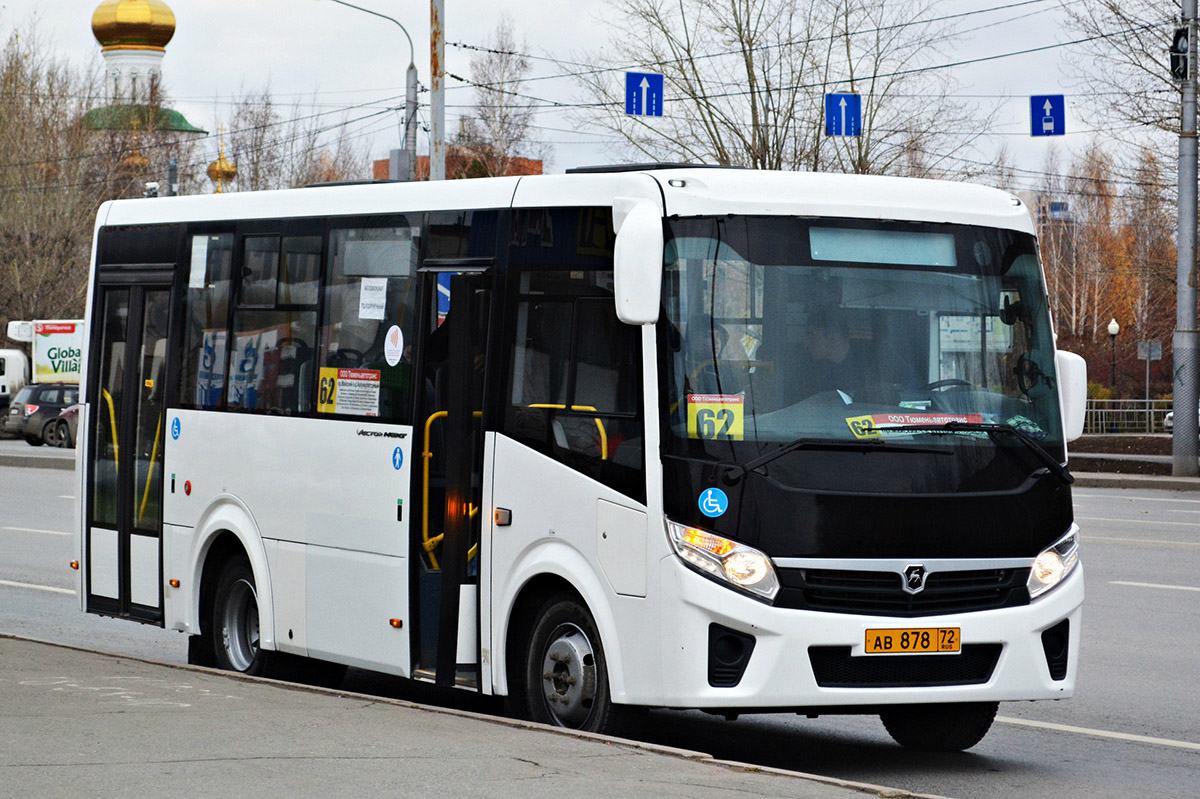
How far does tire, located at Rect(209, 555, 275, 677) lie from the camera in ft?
33.6

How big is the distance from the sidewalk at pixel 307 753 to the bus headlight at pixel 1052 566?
162 cm

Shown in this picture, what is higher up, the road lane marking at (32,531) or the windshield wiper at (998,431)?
the windshield wiper at (998,431)

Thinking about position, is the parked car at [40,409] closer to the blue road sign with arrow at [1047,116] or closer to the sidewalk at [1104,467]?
the sidewalk at [1104,467]

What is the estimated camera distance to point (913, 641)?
288 inches

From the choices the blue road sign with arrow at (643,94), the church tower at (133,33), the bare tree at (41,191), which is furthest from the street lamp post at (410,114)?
the church tower at (133,33)

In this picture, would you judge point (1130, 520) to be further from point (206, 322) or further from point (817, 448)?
point (817, 448)

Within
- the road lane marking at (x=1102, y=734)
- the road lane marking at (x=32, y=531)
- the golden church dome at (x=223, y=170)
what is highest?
the golden church dome at (x=223, y=170)

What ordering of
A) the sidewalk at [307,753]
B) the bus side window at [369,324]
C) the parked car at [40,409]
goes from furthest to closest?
the parked car at [40,409], the bus side window at [369,324], the sidewalk at [307,753]

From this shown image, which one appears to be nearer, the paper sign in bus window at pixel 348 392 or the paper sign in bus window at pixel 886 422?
the paper sign in bus window at pixel 886 422

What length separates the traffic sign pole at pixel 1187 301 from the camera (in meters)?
29.0

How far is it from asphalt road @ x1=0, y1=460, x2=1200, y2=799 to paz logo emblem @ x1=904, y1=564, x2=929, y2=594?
820 mm

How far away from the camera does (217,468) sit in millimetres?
10336

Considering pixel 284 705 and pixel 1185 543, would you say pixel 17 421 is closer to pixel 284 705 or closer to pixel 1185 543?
pixel 1185 543

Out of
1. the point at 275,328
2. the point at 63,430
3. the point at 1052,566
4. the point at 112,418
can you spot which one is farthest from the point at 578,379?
the point at 63,430
